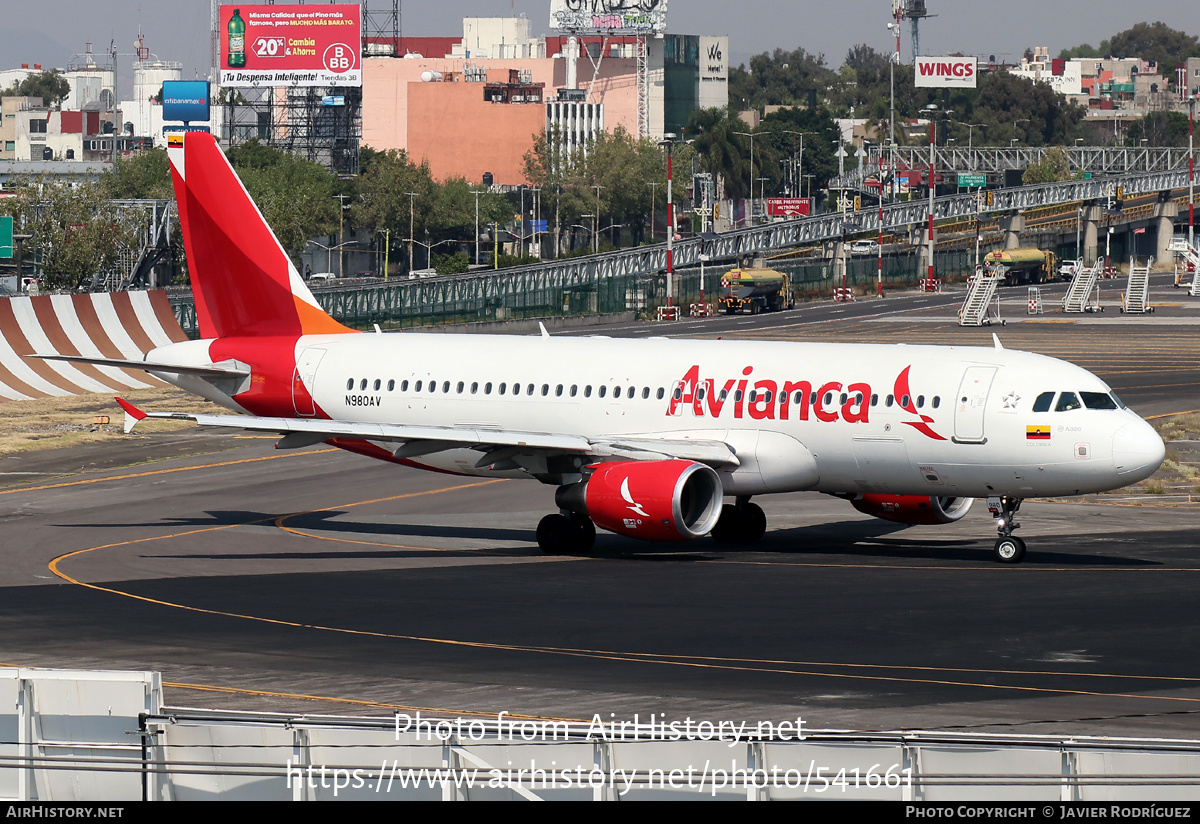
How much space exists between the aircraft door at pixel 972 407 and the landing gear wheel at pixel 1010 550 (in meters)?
2.44

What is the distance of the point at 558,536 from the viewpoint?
128ft

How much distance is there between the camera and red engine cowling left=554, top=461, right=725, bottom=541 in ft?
117

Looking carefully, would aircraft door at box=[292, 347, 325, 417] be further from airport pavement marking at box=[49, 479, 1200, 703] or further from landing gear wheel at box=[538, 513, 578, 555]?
airport pavement marking at box=[49, 479, 1200, 703]

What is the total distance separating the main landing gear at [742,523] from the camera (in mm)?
40688

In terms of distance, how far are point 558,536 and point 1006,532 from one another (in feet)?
34.3

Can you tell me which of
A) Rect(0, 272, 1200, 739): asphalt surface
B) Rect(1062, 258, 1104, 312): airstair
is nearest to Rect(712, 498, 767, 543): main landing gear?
Rect(0, 272, 1200, 739): asphalt surface

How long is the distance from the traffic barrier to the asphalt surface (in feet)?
73.2

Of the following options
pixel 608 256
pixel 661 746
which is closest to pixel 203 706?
pixel 661 746

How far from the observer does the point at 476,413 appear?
42.2m

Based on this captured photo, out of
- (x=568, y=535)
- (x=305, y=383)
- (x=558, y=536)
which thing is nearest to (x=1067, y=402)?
(x=568, y=535)

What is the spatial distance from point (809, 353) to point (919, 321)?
8490 centimetres

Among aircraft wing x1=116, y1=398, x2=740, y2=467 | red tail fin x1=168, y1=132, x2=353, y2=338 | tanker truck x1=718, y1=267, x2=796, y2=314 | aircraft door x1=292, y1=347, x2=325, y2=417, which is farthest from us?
tanker truck x1=718, y1=267, x2=796, y2=314

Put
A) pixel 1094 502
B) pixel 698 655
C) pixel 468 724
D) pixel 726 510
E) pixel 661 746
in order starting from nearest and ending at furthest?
1. pixel 661 746
2. pixel 468 724
3. pixel 698 655
4. pixel 726 510
5. pixel 1094 502

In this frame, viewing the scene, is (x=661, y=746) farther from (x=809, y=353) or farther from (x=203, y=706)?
(x=809, y=353)
